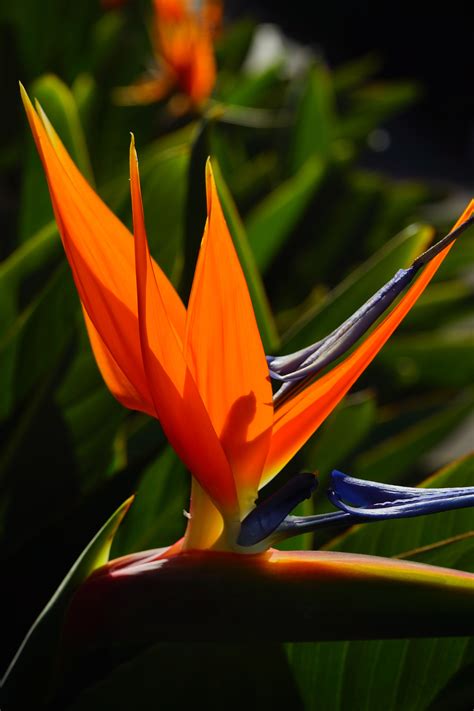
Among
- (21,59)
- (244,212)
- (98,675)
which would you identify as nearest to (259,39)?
(21,59)

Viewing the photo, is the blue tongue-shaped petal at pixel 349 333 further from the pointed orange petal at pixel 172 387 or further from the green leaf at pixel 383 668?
the green leaf at pixel 383 668

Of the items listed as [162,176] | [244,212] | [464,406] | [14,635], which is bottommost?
→ [464,406]

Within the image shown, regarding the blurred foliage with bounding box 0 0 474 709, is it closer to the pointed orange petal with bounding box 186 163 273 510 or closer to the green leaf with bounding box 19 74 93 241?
the green leaf with bounding box 19 74 93 241

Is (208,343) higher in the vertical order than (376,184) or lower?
higher

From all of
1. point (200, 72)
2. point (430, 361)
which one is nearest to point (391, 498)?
point (430, 361)

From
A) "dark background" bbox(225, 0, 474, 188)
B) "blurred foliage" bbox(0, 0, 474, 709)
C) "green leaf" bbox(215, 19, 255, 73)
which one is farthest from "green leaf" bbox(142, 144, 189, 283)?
"dark background" bbox(225, 0, 474, 188)

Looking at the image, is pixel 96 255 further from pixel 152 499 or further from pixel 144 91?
pixel 144 91

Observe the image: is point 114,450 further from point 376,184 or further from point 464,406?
point 376,184

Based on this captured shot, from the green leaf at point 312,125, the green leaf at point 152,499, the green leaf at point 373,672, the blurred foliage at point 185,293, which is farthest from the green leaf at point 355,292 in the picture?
the green leaf at point 312,125
